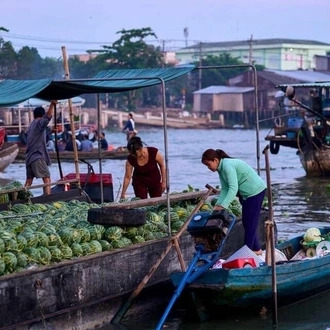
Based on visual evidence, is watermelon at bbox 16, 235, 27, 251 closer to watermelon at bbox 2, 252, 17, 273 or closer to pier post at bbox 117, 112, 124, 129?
watermelon at bbox 2, 252, 17, 273

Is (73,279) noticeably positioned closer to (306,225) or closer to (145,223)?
(145,223)

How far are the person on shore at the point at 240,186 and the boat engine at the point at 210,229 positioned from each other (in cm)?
25

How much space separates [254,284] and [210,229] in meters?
0.69

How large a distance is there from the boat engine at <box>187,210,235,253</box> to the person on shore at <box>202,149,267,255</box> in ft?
0.81

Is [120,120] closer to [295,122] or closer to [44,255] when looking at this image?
[295,122]


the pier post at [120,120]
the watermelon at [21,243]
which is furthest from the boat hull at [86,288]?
the pier post at [120,120]

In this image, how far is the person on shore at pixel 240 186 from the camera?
325 inches

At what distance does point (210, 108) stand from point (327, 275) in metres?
64.4

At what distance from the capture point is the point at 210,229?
308 inches

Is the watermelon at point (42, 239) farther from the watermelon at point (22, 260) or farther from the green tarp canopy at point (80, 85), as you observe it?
the green tarp canopy at point (80, 85)

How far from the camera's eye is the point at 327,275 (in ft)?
29.3

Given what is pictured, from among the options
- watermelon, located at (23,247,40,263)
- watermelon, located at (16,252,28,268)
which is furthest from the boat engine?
watermelon, located at (16,252,28,268)

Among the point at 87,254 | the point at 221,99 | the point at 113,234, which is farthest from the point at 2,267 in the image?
the point at 221,99

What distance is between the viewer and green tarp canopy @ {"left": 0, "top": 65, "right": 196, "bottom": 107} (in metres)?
8.05
